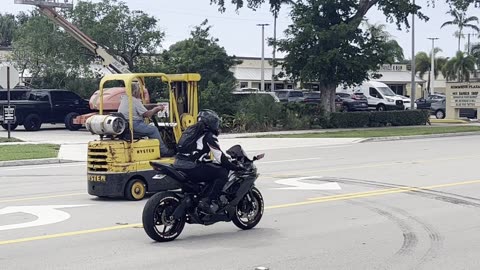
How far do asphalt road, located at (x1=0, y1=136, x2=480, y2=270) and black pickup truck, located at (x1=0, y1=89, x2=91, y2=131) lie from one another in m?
19.9

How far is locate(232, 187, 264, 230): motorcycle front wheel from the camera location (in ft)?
34.3

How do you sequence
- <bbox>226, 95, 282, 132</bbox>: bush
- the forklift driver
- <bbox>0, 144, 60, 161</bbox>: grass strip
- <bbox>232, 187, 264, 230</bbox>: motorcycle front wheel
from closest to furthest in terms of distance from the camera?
<bbox>232, 187, 264, 230</bbox>: motorcycle front wheel, the forklift driver, <bbox>0, 144, 60, 161</bbox>: grass strip, <bbox>226, 95, 282, 132</bbox>: bush

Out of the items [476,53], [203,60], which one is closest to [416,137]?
[203,60]

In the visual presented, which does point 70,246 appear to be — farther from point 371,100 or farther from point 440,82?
point 440,82

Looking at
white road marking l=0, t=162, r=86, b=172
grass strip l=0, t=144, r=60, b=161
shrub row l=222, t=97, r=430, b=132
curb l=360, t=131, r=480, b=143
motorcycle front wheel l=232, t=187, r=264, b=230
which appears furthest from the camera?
shrub row l=222, t=97, r=430, b=132

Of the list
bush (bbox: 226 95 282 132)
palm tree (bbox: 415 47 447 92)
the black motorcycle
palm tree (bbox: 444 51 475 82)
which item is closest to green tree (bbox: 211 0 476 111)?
bush (bbox: 226 95 282 132)

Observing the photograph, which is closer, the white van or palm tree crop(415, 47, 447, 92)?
the white van

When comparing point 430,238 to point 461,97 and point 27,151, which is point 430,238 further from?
point 461,97

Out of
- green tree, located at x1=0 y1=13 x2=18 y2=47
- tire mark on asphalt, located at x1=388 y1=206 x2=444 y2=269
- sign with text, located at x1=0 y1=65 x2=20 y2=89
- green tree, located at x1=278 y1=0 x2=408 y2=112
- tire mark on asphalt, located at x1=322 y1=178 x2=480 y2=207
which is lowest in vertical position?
tire mark on asphalt, located at x1=388 y1=206 x2=444 y2=269

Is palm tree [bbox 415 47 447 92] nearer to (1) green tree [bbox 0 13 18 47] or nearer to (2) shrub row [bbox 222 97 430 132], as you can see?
(1) green tree [bbox 0 13 18 47]

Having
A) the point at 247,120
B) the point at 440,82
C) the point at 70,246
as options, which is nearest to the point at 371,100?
the point at 247,120

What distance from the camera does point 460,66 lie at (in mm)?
95000

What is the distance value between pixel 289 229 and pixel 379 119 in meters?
32.2

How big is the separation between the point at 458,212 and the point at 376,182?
3.89 m
